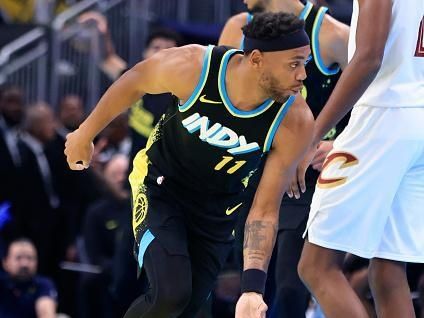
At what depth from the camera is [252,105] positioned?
5.50m

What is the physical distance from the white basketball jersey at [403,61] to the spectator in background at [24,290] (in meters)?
4.89

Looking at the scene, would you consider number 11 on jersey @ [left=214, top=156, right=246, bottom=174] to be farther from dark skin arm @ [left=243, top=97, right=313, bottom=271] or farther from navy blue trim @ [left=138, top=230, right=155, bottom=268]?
navy blue trim @ [left=138, top=230, right=155, bottom=268]

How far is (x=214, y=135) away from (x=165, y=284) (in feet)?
2.46

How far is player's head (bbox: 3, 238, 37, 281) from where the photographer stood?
381 inches

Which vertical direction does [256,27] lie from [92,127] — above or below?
above

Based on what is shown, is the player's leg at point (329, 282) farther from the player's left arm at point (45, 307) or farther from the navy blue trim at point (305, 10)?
the player's left arm at point (45, 307)

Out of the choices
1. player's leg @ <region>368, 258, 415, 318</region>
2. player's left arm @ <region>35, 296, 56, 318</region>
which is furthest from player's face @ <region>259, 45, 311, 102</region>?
player's left arm @ <region>35, 296, 56, 318</region>

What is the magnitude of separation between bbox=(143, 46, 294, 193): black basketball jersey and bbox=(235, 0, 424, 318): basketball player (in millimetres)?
319

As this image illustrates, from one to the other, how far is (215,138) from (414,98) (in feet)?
3.16

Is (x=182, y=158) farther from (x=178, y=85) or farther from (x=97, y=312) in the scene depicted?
(x=97, y=312)

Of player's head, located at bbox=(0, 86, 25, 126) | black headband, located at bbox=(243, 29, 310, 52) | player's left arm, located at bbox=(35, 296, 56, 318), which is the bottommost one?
player's left arm, located at bbox=(35, 296, 56, 318)

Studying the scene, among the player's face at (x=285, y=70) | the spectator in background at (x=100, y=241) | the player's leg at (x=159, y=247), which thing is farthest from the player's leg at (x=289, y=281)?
the spectator in background at (x=100, y=241)

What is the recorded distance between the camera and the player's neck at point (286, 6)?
645 centimetres

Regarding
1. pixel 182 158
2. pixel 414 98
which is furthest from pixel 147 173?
pixel 414 98
